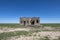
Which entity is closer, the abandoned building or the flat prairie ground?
the flat prairie ground

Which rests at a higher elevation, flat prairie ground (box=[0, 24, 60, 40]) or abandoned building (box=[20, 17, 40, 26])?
abandoned building (box=[20, 17, 40, 26])

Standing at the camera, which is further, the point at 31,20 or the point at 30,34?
the point at 31,20

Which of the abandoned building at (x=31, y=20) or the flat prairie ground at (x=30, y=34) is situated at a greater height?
the abandoned building at (x=31, y=20)

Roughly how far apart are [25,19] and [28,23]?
215 centimetres

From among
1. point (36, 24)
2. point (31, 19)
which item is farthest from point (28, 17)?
point (36, 24)

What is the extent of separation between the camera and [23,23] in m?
40.0

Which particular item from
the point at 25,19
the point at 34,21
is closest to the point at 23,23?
the point at 25,19

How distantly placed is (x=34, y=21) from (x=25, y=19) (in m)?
3.89

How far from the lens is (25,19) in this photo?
39156mm

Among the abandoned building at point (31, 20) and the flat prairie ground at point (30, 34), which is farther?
the abandoned building at point (31, 20)

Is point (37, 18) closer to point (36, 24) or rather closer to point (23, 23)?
point (36, 24)

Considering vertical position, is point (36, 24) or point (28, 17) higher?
point (28, 17)

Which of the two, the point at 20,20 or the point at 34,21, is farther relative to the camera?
the point at 20,20

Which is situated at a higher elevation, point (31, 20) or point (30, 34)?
point (31, 20)
